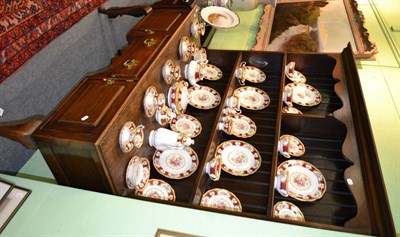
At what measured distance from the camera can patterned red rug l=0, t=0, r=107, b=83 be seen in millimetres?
1358

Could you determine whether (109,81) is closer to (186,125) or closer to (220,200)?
(186,125)

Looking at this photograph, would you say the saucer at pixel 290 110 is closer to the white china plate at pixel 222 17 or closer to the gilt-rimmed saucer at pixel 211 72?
the gilt-rimmed saucer at pixel 211 72

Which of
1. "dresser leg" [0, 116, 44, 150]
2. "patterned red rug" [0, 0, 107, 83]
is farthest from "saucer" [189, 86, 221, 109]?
"dresser leg" [0, 116, 44, 150]

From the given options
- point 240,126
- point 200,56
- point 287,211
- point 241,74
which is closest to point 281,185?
point 287,211

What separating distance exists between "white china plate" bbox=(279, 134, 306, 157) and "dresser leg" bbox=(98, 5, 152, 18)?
127 centimetres

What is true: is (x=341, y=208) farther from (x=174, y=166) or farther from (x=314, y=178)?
(x=174, y=166)

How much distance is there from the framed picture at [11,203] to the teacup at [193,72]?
1370mm

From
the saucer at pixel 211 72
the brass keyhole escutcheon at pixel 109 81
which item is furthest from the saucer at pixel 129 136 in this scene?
the saucer at pixel 211 72

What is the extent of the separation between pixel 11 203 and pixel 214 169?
1.00m

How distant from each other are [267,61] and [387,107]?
1.04 metres

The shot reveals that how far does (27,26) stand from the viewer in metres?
1.47

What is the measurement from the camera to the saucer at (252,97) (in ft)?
7.16

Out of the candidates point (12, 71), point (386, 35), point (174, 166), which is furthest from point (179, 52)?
point (386, 35)

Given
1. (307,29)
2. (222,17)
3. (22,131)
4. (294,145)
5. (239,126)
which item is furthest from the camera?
(307,29)
